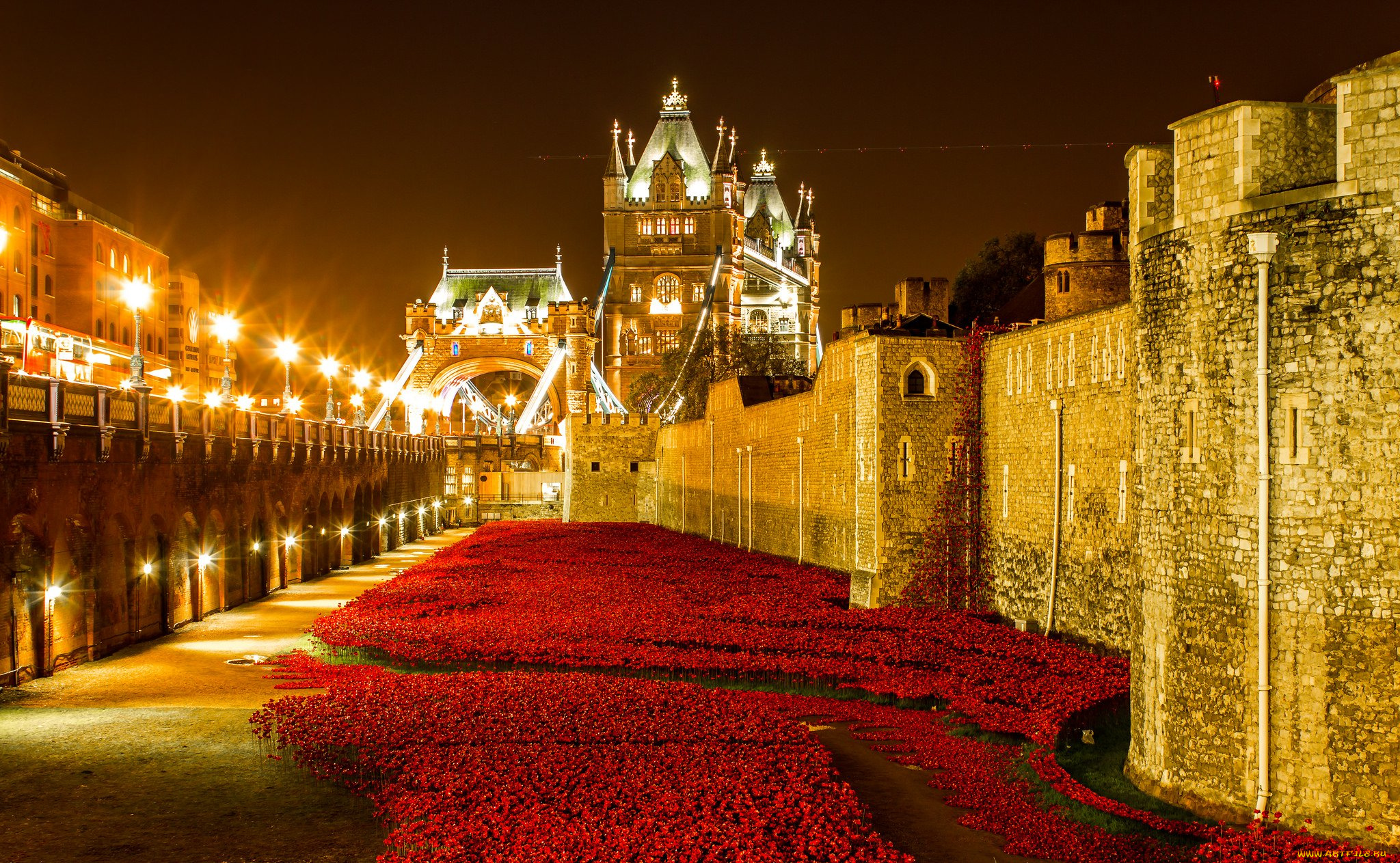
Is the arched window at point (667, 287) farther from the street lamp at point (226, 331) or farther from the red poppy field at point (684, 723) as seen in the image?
the red poppy field at point (684, 723)

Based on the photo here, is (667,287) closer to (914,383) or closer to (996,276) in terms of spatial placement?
(996,276)

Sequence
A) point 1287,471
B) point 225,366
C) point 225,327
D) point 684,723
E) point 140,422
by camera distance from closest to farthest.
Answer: point 1287,471 → point 684,723 → point 140,422 → point 225,327 → point 225,366

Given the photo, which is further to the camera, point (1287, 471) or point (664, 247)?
point (664, 247)

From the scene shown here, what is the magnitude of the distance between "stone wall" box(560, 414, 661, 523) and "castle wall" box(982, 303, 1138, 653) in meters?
34.3

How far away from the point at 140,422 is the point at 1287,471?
1579cm

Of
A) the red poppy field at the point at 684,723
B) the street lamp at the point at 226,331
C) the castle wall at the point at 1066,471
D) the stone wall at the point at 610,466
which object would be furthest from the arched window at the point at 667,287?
the castle wall at the point at 1066,471

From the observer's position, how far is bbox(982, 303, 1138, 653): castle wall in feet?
48.6

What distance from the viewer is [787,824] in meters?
8.71

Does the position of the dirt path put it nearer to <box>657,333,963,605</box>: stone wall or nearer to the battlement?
<box>657,333,963,605</box>: stone wall

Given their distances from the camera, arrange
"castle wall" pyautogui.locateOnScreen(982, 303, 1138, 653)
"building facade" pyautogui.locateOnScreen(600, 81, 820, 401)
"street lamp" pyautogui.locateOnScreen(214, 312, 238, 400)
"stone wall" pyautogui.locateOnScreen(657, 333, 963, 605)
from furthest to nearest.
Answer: "building facade" pyautogui.locateOnScreen(600, 81, 820, 401) → "street lamp" pyautogui.locateOnScreen(214, 312, 238, 400) → "stone wall" pyautogui.locateOnScreen(657, 333, 963, 605) → "castle wall" pyautogui.locateOnScreen(982, 303, 1138, 653)

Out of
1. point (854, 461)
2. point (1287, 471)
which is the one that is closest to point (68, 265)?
point (854, 461)

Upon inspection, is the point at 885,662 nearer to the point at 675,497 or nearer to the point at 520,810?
the point at 520,810

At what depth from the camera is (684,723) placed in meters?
11.8

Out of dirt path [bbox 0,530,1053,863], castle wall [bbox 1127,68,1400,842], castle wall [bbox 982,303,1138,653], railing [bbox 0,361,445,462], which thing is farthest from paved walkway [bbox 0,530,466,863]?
castle wall [bbox 982,303,1138,653]
